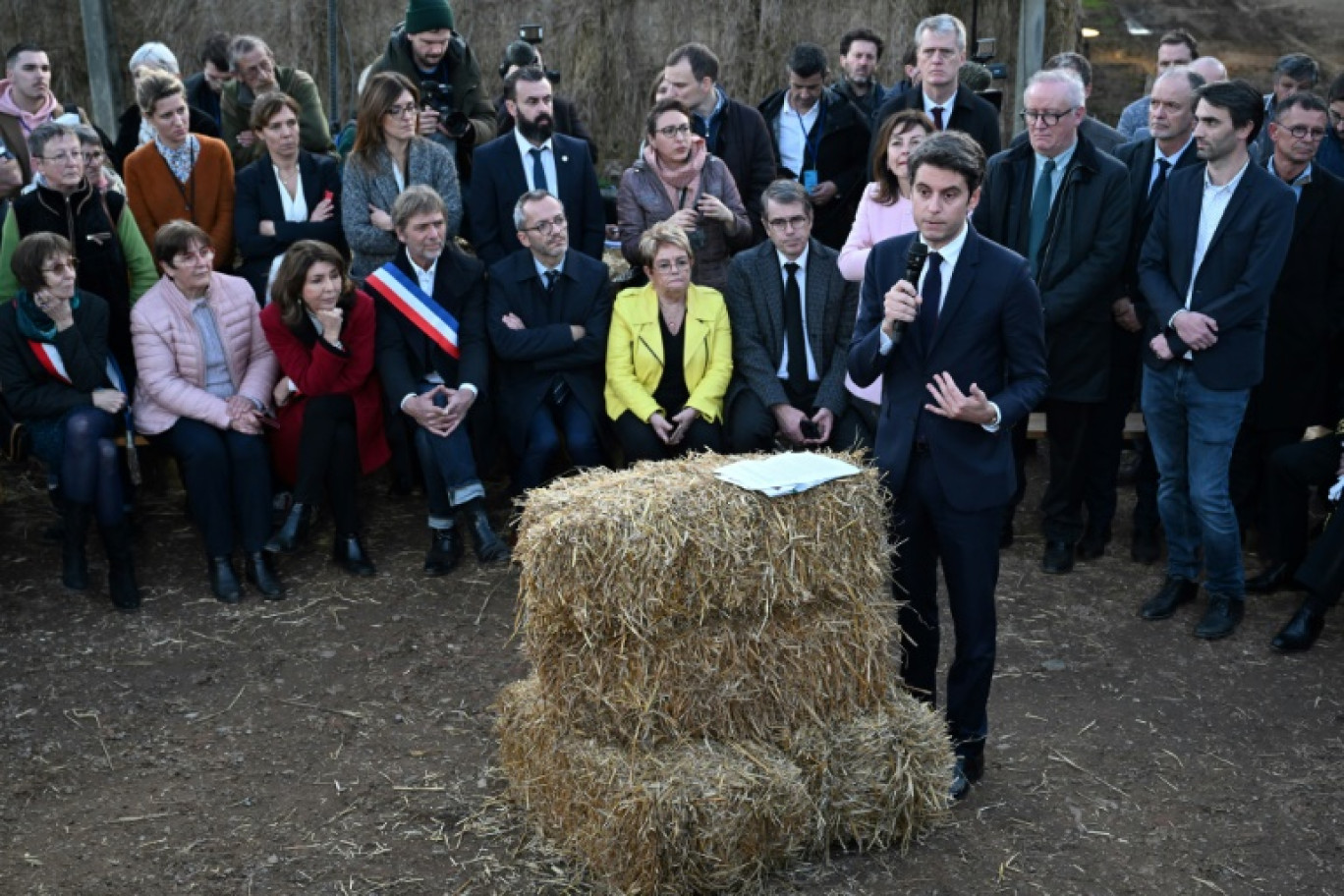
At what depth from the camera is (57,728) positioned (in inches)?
223

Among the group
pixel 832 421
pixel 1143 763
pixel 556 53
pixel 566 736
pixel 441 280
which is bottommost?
pixel 1143 763

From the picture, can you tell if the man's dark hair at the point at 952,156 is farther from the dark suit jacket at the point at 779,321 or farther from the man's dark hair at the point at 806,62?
the man's dark hair at the point at 806,62

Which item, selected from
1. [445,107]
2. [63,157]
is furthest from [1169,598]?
[63,157]

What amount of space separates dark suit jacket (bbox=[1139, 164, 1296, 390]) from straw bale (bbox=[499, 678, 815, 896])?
290 centimetres

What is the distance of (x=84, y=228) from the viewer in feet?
23.5

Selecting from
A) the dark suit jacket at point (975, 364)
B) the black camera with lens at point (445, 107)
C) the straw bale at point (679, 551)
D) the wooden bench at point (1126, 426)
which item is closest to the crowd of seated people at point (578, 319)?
the wooden bench at point (1126, 426)

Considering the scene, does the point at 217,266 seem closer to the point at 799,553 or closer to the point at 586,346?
the point at 586,346

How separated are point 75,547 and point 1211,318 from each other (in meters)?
5.31

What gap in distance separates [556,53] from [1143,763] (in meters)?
8.42

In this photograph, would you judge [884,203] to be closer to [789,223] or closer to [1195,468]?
[789,223]

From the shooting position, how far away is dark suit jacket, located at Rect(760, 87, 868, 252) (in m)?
8.45

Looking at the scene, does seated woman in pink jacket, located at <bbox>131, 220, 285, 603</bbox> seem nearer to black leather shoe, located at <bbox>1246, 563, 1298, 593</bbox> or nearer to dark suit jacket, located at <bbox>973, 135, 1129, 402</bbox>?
dark suit jacket, located at <bbox>973, 135, 1129, 402</bbox>

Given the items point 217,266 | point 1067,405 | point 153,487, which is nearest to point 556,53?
point 217,266

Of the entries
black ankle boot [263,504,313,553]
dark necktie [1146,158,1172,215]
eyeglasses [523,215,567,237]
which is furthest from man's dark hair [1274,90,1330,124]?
black ankle boot [263,504,313,553]
